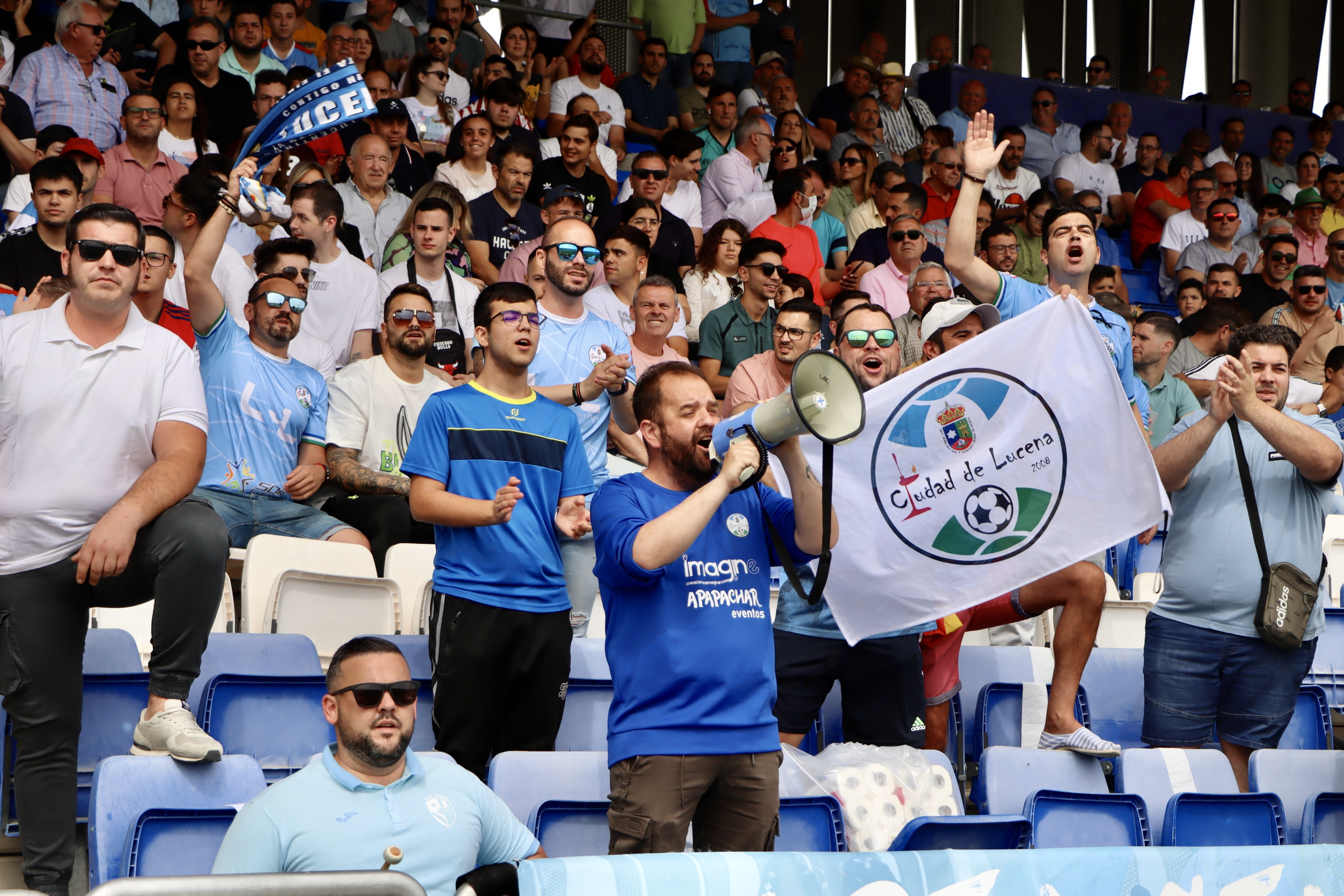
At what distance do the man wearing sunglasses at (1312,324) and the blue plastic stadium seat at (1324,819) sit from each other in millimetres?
5727

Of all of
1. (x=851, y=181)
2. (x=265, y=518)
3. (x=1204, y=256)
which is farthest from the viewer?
(x=1204, y=256)

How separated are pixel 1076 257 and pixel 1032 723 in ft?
5.35

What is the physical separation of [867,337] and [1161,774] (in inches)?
70.2

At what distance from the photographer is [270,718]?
4305 mm

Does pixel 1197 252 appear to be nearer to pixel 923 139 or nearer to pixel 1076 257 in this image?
pixel 923 139

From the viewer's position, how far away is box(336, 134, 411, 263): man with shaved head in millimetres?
8188

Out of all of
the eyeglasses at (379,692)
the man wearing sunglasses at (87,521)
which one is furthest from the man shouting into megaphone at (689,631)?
the man wearing sunglasses at (87,521)

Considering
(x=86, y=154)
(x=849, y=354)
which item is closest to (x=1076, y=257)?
(x=849, y=354)

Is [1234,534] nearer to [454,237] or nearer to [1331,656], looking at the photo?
[1331,656]

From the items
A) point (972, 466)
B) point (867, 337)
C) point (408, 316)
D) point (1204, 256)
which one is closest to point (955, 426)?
point (972, 466)

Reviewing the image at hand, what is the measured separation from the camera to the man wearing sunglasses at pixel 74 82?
837cm

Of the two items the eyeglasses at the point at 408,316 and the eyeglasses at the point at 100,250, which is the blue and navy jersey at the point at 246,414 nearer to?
the eyeglasses at the point at 408,316

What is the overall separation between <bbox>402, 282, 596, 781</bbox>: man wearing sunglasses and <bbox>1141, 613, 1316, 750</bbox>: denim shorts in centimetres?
195

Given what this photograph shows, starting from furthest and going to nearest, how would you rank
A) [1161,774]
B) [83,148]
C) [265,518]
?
[83,148]
[265,518]
[1161,774]
